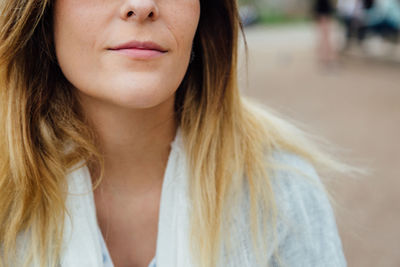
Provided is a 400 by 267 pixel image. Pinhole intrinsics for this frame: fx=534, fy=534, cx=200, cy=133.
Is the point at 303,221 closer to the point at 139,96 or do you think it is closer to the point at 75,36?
the point at 139,96

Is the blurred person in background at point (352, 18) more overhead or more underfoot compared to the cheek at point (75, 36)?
more underfoot

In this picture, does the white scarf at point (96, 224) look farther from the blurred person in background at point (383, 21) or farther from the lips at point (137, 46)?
the blurred person in background at point (383, 21)

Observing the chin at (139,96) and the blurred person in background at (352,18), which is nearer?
the chin at (139,96)

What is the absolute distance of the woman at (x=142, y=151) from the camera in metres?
1.51

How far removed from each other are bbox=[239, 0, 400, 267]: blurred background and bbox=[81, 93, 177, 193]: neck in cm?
38

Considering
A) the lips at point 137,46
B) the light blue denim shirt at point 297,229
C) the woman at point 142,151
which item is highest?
the lips at point 137,46

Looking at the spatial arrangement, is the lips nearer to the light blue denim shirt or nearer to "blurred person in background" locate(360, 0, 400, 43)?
the light blue denim shirt

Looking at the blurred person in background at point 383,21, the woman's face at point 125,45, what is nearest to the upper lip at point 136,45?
the woman's face at point 125,45

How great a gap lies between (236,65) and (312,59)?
31.3 ft

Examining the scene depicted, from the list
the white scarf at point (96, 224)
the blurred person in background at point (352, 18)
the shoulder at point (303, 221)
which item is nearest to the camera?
the white scarf at point (96, 224)

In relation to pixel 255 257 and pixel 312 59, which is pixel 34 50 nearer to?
pixel 255 257

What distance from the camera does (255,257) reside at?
1708 millimetres

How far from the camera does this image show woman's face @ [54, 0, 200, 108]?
Result: 146 centimetres

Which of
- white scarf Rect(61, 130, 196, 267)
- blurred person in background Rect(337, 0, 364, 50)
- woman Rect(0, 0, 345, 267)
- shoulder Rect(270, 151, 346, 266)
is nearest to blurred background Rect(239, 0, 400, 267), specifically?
blurred person in background Rect(337, 0, 364, 50)
